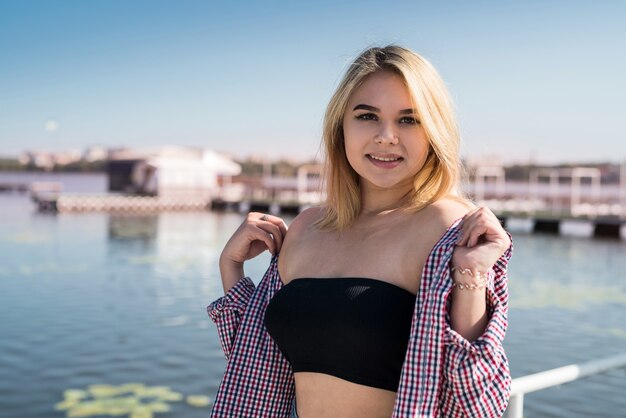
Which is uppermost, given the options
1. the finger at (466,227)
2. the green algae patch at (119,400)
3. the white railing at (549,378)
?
the finger at (466,227)

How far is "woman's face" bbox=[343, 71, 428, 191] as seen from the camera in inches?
57.4

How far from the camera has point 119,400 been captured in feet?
21.3

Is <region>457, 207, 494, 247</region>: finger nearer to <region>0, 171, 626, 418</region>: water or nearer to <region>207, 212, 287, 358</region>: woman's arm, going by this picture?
<region>207, 212, 287, 358</region>: woman's arm

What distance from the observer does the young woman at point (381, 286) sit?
4.07ft

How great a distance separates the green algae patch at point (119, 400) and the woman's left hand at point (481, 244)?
5.52m

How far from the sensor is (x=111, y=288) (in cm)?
1272

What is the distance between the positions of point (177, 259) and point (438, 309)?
1663cm

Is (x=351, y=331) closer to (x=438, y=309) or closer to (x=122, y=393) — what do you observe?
(x=438, y=309)

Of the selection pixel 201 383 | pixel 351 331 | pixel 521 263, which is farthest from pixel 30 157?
pixel 351 331

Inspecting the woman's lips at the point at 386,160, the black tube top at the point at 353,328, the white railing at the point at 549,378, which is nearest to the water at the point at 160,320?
the white railing at the point at 549,378

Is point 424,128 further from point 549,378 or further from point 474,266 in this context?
point 549,378

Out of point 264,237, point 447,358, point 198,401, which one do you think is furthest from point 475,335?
point 198,401

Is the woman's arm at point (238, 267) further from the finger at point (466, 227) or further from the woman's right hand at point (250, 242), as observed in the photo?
the finger at point (466, 227)

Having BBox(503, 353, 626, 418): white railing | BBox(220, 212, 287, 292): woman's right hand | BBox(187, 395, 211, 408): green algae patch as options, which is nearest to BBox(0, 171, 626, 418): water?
BBox(187, 395, 211, 408): green algae patch
